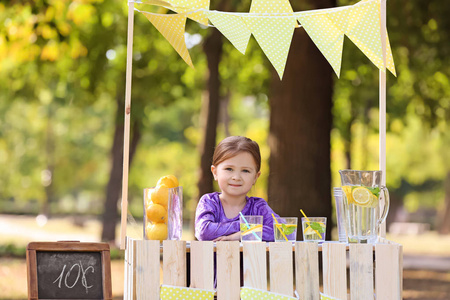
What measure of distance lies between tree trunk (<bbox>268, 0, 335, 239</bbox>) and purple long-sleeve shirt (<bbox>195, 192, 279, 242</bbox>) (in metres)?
3.08

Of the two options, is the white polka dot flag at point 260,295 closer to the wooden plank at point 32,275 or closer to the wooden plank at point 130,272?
the wooden plank at point 130,272

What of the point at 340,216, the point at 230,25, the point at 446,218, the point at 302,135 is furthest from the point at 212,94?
the point at 446,218

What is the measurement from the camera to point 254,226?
A: 9.35 ft

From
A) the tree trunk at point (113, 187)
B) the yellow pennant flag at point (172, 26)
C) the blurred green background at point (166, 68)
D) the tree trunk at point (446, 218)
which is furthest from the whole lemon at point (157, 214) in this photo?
the tree trunk at point (446, 218)

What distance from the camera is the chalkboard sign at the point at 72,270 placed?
9.57ft

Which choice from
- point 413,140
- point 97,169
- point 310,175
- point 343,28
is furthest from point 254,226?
point 97,169

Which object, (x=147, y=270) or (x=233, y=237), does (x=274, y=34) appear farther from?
(x=147, y=270)

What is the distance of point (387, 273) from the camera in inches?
107

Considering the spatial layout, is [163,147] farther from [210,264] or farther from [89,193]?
[210,264]

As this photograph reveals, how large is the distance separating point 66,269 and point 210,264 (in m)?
0.72

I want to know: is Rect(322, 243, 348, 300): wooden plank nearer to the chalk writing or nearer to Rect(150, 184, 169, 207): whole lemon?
Rect(150, 184, 169, 207): whole lemon

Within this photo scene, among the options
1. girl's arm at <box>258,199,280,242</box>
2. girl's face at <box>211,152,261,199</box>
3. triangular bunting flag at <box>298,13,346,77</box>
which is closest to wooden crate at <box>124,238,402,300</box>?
girl's arm at <box>258,199,280,242</box>

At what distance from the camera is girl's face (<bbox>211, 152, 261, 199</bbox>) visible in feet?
11.3

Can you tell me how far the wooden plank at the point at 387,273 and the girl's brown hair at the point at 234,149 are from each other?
1016mm
